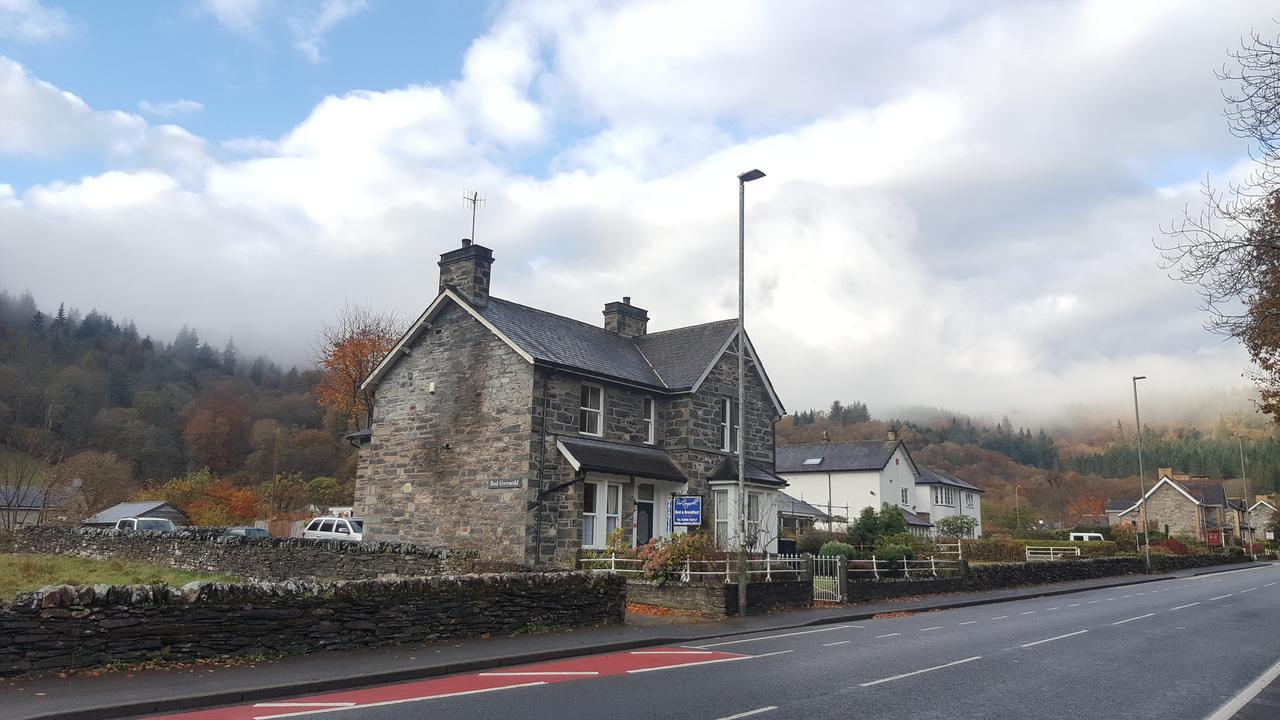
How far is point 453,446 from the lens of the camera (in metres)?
27.6

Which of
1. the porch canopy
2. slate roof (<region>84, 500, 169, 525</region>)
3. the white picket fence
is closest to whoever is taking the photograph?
the porch canopy

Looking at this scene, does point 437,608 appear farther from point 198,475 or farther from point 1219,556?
point 1219,556

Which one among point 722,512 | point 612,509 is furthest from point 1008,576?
point 612,509

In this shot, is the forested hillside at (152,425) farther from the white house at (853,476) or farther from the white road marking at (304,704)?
the white road marking at (304,704)

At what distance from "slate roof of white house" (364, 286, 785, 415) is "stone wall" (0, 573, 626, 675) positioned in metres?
11.2

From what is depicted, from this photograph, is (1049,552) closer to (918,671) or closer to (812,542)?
(812,542)

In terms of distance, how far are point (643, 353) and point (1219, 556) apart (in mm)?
52689

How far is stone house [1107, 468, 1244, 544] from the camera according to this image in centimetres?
9038

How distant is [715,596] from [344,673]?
10.5 m

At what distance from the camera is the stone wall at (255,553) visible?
76.2 ft

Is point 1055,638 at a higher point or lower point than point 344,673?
lower

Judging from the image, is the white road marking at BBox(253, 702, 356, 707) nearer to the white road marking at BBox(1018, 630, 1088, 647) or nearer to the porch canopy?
the white road marking at BBox(1018, 630, 1088, 647)

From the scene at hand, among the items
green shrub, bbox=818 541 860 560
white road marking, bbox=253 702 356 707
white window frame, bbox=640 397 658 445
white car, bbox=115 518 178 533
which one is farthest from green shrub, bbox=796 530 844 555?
white car, bbox=115 518 178 533

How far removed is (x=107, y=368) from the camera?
108 metres
